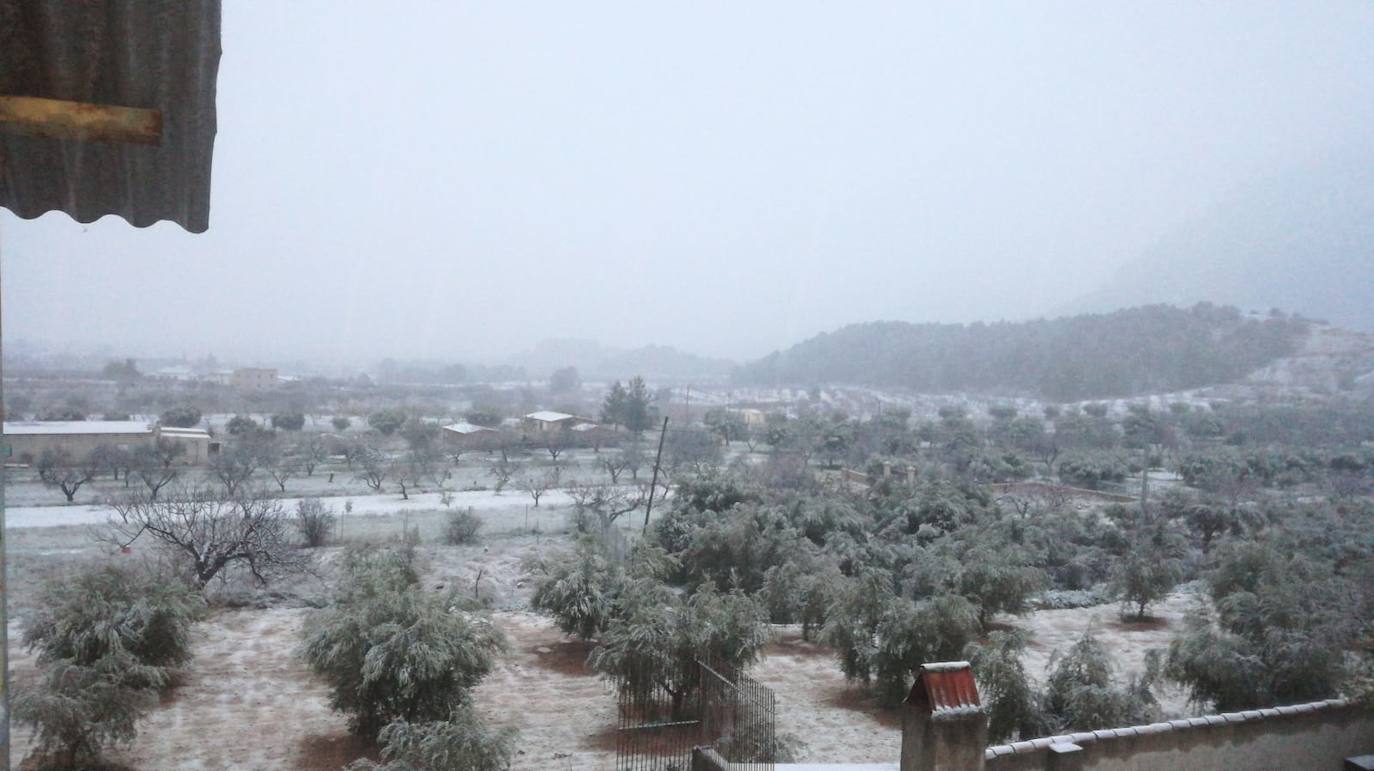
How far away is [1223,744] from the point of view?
5387 mm

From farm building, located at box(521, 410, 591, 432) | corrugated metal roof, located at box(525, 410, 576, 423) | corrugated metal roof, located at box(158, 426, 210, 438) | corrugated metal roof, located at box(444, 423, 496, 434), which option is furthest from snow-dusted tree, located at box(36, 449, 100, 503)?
corrugated metal roof, located at box(525, 410, 576, 423)

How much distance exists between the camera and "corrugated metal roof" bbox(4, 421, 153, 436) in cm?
1495

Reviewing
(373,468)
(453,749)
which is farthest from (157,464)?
(453,749)

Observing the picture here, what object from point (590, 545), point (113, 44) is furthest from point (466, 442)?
point (113, 44)

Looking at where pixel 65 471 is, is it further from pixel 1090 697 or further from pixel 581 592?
pixel 1090 697

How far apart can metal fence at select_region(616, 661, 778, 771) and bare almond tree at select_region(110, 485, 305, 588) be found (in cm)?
765

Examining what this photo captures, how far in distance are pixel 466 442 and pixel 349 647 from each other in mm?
20229

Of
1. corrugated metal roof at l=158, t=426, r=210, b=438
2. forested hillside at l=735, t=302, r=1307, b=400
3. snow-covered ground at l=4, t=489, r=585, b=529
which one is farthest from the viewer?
forested hillside at l=735, t=302, r=1307, b=400

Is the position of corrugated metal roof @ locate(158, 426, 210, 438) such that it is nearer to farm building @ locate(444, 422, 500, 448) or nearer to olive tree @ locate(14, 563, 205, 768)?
farm building @ locate(444, 422, 500, 448)

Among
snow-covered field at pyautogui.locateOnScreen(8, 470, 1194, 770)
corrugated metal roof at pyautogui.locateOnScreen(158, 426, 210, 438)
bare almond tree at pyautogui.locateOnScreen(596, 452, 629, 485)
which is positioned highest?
corrugated metal roof at pyautogui.locateOnScreen(158, 426, 210, 438)

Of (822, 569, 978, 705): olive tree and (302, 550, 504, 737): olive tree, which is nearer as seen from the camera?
(302, 550, 504, 737): olive tree

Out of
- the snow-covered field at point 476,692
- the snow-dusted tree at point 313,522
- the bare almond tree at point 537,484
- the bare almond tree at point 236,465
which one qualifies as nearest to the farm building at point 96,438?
the bare almond tree at point 236,465

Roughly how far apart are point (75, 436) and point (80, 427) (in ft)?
2.33

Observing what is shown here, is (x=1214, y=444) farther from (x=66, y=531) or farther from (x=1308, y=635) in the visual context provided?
(x=66, y=531)
